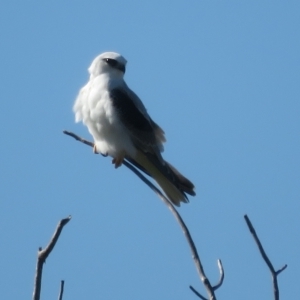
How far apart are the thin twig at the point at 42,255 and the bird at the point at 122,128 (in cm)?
346

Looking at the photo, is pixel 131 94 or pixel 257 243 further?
pixel 131 94

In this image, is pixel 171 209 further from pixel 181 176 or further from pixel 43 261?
pixel 181 176

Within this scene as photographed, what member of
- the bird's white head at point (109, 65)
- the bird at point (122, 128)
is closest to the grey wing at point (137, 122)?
the bird at point (122, 128)

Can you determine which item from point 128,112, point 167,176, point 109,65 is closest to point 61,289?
point 167,176

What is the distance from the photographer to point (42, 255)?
3.10 metres

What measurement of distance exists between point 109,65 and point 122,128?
83 centimetres

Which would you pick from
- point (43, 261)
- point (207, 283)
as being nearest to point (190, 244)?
point (207, 283)

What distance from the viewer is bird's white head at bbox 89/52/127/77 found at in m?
7.48

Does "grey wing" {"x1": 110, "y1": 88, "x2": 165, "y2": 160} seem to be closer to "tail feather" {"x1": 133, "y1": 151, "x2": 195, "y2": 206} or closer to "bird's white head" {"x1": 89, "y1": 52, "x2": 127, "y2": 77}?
"tail feather" {"x1": 133, "y1": 151, "x2": 195, "y2": 206}

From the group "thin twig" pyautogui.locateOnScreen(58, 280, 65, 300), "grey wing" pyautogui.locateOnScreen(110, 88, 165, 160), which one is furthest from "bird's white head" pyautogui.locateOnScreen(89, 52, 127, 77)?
"thin twig" pyautogui.locateOnScreen(58, 280, 65, 300)

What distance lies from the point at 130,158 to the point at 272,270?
3998mm

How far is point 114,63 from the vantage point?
295 inches

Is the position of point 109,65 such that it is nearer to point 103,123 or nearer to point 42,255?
point 103,123

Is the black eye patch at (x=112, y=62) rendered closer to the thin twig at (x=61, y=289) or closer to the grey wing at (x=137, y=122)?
the grey wing at (x=137, y=122)
